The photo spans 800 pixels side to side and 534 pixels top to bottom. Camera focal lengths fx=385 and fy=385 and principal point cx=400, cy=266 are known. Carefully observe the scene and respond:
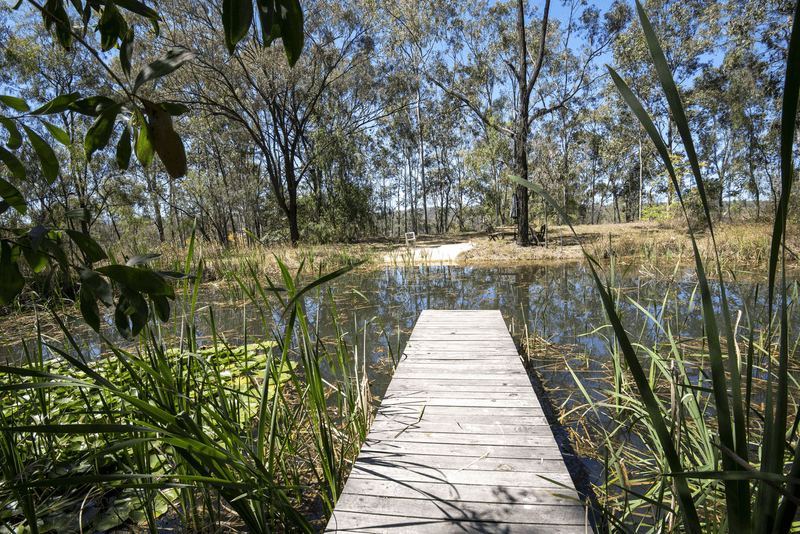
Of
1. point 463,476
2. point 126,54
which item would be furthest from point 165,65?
point 463,476

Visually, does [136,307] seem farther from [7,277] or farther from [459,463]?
[459,463]

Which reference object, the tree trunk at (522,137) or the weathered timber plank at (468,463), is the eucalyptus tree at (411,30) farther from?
the weathered timber plank at (468,463)

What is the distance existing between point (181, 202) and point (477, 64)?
1700 cm

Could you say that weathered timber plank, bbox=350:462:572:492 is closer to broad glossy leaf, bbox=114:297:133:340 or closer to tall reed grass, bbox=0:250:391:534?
tall reed grass, bbox=0:250:391:534

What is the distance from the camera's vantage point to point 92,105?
615 millimetres

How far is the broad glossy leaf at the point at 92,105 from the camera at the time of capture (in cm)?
60

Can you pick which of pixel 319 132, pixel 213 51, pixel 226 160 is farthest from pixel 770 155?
pixel 226 160

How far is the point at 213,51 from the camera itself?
10.3 metres

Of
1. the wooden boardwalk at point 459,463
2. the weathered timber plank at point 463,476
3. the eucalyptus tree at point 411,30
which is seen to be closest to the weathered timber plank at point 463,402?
the wooden boardwalk at point 459,463

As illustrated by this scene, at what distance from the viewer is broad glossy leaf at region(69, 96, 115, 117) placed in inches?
23.6

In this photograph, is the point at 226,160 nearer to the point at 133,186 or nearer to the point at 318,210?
the point at 133,186

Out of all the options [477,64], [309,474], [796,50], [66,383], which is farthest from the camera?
[477,64]

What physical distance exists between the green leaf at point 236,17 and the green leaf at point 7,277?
50 cm

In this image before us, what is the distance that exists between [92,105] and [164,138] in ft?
0.50
